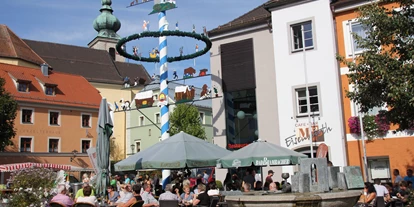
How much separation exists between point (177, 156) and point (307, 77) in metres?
9.68

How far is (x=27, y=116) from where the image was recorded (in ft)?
126

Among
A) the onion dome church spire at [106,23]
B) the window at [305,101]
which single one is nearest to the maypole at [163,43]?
the window at [305,101]

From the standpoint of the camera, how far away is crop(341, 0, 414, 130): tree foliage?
11375 millimetres

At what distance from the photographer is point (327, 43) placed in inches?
781

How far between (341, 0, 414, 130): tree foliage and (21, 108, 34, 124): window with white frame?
32.0 m

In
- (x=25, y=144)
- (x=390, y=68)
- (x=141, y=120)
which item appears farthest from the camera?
(x=141, y=120)

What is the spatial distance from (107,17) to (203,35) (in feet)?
202

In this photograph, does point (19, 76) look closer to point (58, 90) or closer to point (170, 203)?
point (58, 90)

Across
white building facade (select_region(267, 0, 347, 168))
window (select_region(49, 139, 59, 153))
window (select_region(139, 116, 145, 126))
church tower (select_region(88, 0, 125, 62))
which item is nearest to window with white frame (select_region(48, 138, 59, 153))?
window (select_region(49, 139, 59, 153))

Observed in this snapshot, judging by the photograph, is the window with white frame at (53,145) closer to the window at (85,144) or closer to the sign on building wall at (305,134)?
the window at (85,144)

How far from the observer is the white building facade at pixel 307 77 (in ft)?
63.1

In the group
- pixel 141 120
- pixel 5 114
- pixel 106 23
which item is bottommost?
pixel 5 114

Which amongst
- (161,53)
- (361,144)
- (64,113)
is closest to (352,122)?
(361,144)

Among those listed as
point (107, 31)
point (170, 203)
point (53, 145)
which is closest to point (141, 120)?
point (53, 145)
